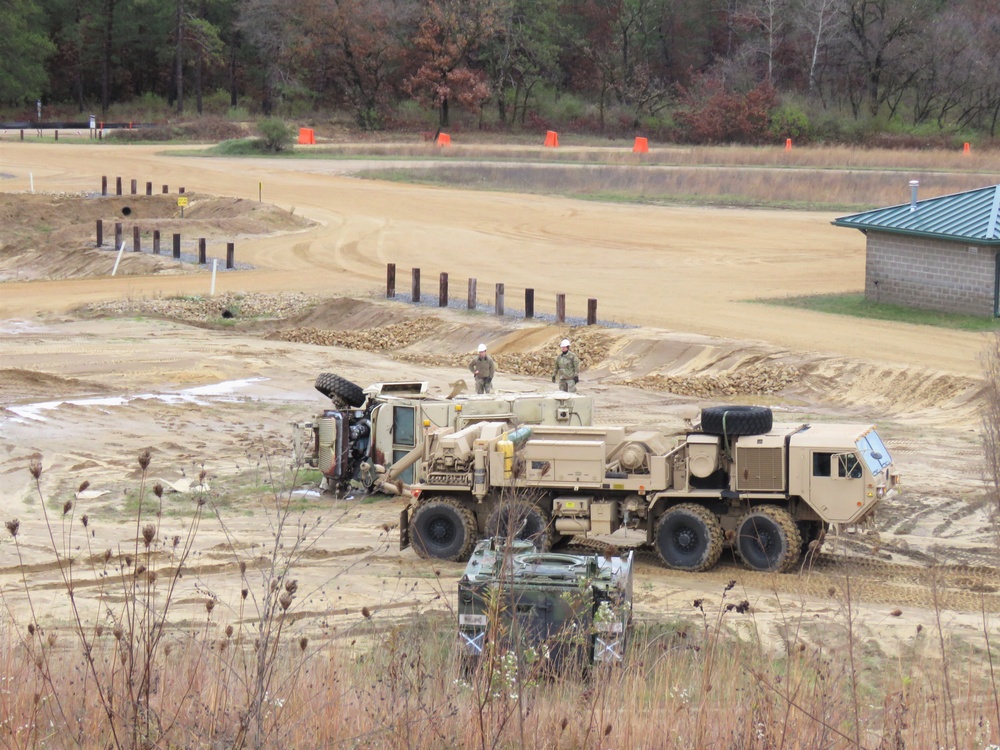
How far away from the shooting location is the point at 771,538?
15.4 m

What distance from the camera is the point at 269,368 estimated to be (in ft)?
96.0

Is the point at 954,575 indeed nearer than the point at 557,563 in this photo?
No

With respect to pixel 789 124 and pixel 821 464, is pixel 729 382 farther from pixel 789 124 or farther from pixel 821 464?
pixel 789 124

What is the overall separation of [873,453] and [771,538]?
4.95ft

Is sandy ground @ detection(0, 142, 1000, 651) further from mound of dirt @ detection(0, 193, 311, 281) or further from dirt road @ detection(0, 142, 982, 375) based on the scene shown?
mound of dirt @ detection(0, 193, 311, 281)

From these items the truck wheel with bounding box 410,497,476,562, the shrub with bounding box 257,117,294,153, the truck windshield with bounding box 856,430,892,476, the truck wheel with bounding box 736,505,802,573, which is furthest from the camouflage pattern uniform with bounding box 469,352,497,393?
the shrub with bounding box 257,117,294,153

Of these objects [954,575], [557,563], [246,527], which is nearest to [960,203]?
[954,575]

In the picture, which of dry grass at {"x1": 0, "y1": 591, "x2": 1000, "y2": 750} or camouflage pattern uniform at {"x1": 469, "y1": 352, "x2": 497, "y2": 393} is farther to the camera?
camouflage pattern uniform at {"x1": 469, "y1": 352, "x2": 497, "y2": 393}

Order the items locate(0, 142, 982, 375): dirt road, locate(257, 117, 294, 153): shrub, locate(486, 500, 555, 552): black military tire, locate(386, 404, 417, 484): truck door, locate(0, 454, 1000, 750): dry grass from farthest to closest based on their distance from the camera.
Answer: locate(257, 117, 294, 153): shrub → locate(0, 142, 982, 375): dirt road → locate(386, 404, 417, 484): truck door → locate(486, 500, 555, 552): black military tire → locate(0, 454, 1000, 750): dry grass

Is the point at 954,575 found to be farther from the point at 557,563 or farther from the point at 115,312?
the point at 115,312

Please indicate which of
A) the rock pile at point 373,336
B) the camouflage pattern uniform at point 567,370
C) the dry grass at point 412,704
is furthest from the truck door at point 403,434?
the rock pile at point 373,336

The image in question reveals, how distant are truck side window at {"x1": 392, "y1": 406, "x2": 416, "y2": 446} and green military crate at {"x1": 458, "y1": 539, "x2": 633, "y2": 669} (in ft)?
22.2

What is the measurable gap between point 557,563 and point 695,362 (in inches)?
692

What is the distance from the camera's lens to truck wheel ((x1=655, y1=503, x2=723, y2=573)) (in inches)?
614
